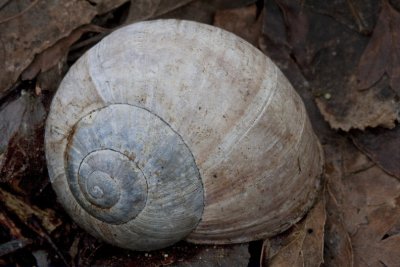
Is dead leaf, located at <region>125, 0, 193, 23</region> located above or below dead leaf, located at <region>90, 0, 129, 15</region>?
below

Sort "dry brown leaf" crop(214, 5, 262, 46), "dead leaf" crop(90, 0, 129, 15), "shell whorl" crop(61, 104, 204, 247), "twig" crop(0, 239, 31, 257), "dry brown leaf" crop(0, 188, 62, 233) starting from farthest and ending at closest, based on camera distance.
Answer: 1. "dry brown leaf" crop(214, 5, 262, 46)
2. "dead leaf" crop(90, 0, 129, 15)
3. "dry brown leaf" crop(0, 188, 62, 233)
4. "twig" crop(0, 239, 31, 257)
5. "shell whorl" crop(61, 104, 204, 247)

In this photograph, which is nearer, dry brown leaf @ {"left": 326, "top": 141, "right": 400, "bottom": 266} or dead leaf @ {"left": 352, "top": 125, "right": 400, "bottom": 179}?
dry brown leaf @ {"left": 326, "top": 141, "right": 400, "bottom": 266}

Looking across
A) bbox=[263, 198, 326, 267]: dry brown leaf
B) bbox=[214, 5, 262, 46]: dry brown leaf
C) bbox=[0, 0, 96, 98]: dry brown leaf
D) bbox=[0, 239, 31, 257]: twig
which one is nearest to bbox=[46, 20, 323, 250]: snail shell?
bbox=[263, 198, 326, 267]: dry brown leaf

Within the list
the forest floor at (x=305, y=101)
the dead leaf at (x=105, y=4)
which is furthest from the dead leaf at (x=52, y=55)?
the dead leaf at (x=105, y=4)

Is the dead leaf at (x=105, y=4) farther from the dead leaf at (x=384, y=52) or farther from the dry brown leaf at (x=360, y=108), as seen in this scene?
the dead leaf at (x=384, y=52)

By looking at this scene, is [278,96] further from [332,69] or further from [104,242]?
[104,242]

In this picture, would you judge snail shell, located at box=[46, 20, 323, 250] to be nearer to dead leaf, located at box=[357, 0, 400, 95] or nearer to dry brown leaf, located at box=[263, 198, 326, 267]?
dry brown leaf, located at box=[263, 198, 326, 267]
